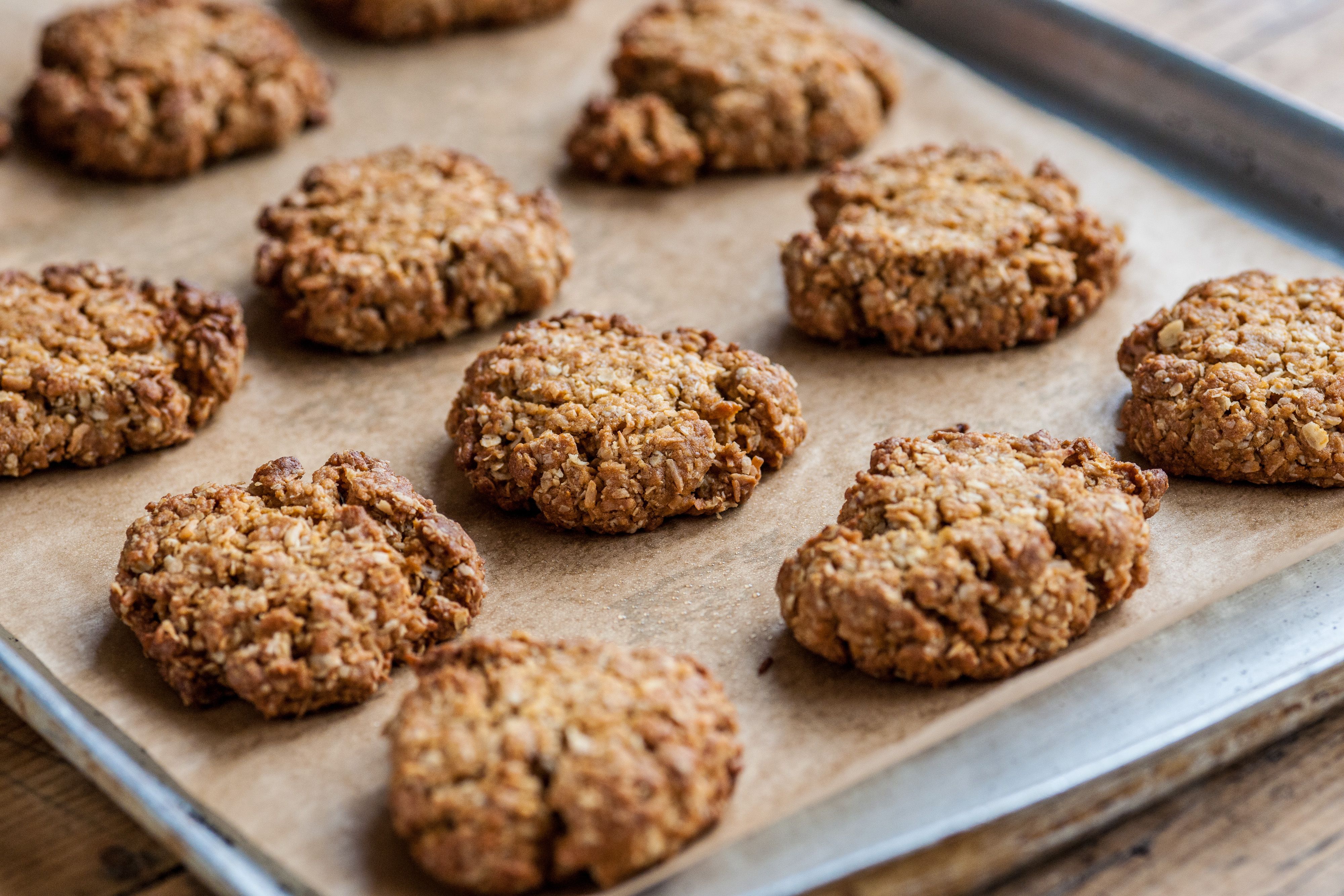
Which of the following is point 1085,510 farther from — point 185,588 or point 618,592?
point 185,588

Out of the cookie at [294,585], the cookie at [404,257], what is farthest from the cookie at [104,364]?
the cookie at [294,585]

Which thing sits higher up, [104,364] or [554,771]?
[554,771]

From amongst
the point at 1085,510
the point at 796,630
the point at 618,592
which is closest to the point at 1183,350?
the point at 1085,510

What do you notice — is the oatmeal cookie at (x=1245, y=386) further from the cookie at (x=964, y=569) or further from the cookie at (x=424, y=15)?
the cookie at (x=424, y=15)

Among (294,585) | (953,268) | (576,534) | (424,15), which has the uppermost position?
(953,268)

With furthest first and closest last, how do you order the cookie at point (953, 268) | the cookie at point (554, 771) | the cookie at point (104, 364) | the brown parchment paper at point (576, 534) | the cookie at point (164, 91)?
1. the cookie at point (164, 91)
2. the cookie at point (953, 268)
3. the cookie at point (104, 364)
4. the brown parchment paper at point (576, 534)
5. the cookie at point (554, 771)

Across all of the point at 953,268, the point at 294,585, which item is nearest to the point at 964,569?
the point at 953,268

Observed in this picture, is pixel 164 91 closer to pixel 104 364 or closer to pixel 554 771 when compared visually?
pixel 104 364
